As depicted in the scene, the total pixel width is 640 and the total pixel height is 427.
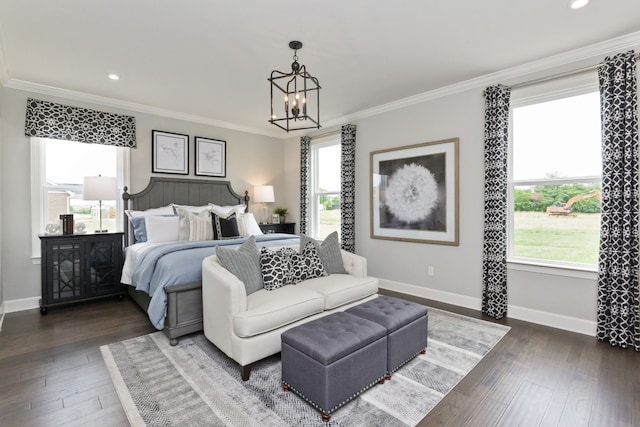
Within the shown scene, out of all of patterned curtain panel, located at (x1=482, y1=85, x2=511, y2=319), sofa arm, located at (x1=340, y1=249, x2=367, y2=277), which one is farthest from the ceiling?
sofa arm, located at (x1=340, y1=249, x2=367, y2=277)

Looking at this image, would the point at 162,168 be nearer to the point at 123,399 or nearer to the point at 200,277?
the point at 200,277

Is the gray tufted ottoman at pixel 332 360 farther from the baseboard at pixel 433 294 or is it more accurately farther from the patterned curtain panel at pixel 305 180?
the patterned curtain panel at pixel 305 180

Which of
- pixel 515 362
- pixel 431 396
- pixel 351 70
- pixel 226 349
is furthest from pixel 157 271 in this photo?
pixel 515 362

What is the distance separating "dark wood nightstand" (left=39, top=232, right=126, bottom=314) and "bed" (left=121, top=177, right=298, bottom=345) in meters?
0.20

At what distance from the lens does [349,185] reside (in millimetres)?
5051

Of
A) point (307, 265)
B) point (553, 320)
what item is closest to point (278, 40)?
point (307, 265)

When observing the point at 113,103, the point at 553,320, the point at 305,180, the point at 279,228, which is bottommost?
the point at 553,320

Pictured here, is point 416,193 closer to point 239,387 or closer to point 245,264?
point 245,264

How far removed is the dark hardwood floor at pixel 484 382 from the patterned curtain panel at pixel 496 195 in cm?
40

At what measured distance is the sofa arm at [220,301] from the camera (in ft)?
7.70

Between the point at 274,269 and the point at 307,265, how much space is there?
43 centimetres

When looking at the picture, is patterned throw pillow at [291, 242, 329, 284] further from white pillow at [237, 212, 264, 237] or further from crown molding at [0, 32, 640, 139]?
crown molding at [0, 32, 640, 139]

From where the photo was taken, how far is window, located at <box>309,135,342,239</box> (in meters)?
5.58

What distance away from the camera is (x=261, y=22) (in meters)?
2.54
